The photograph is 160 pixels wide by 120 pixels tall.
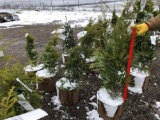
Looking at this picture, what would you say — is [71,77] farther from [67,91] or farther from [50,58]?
→ [50,58]

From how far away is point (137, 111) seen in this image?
12.8ft

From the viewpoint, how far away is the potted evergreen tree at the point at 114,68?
127 inches

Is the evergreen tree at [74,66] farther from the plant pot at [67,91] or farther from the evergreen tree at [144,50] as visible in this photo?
the evergreen tree at [144,50]

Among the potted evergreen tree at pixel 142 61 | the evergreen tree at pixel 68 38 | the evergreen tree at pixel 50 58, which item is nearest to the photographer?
the evergreen tree at pixel 50 58

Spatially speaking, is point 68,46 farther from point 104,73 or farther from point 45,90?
point 104,73

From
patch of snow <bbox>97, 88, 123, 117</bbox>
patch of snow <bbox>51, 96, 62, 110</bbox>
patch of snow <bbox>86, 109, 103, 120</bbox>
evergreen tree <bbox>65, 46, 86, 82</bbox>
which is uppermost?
evergreen tree <bbox>65, 46, 86, 82</bbox>

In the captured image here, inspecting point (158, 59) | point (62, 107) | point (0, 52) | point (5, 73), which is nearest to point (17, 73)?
point (5, 73)

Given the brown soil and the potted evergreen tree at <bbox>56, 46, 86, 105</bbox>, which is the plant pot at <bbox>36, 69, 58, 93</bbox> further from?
the potted evergreen tree at <bbox>56, 46, 86, 105</bbox>

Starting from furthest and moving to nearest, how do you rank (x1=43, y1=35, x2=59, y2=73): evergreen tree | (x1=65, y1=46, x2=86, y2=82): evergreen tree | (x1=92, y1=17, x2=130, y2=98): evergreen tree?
1. (x1=43, y1=35, x2=59, y2=73): evergreen tree
2. (x1=65, y1=46, x2=86, y2=82): evergreen tree
3. (x1=92, y1=17, x2=130, y2=98): evergreen tree

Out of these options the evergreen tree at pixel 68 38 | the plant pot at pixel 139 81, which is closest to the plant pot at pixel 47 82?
the evergreen tree at pixel 68 38

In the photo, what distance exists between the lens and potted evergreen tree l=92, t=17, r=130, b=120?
323 cm

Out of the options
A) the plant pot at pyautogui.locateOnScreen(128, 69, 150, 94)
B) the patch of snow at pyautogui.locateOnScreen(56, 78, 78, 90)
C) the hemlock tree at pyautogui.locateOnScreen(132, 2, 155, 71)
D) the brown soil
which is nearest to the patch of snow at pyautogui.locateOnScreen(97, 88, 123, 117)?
the brown soil

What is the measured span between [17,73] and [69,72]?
5.72 feet

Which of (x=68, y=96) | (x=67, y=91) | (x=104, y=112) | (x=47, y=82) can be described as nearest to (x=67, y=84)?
(x=67, y=91)
